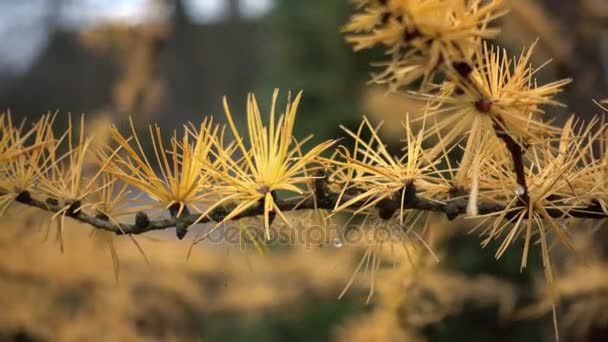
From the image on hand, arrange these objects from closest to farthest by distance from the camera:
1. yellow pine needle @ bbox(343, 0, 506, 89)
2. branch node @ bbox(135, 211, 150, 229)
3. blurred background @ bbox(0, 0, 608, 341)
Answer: yellow pine needle @ bbox(343, 0, 506, 89) → branch node @ bbox(135, 211, 150, 229) → blurred background @ bbox(0, 0, 608, 341)

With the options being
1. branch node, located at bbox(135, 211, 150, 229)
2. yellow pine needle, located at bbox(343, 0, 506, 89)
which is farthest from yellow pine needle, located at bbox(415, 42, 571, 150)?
branch node, located at bbox(135, 211, 150, 229)

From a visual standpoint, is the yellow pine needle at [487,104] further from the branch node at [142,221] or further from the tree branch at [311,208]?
the branch node at [142,221]

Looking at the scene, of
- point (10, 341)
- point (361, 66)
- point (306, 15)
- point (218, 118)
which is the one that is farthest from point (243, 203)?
point (218, 118)

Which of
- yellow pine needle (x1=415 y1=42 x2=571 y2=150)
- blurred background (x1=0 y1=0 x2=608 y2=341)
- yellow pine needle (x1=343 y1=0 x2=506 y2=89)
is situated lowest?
blurred background (x1=0 y1=0 x2=608 y2=341)

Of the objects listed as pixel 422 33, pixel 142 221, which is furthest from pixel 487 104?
pixel 142 221

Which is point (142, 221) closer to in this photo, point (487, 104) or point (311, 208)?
point (311, 208)

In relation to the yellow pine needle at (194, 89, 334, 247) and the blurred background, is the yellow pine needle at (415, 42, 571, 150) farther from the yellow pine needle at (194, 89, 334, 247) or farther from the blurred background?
the blurred background

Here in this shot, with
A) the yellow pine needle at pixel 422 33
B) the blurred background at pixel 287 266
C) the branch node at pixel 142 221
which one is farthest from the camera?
the blurred background at pixel 287 266

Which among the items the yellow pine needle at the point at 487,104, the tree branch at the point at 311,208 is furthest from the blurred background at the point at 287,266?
the yellow pine needle at the point at 487,104

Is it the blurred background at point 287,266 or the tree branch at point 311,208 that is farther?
the blurred background at point 287,266

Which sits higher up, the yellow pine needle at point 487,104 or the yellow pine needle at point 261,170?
the yellow pine needle at point 487,104
